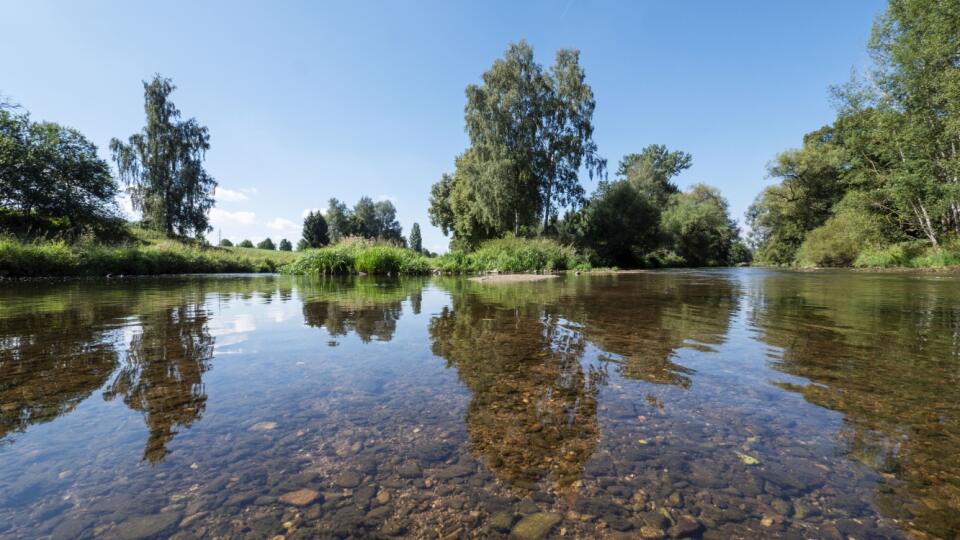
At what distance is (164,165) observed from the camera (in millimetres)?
38469

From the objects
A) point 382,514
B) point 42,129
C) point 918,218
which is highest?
point 42,129

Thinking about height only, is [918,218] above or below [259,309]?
above

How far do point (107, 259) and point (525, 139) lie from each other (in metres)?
28.4

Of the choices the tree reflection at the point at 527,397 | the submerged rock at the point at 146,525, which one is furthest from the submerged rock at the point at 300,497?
the tree reflection at the point at 527,397

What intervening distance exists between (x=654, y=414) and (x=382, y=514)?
1929 millimetres

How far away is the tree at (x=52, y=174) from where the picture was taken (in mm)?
26016

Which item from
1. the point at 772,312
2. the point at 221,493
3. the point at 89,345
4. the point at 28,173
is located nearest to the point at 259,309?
the point at 89,345

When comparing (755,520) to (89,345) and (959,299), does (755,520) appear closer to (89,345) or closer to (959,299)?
(89,345)

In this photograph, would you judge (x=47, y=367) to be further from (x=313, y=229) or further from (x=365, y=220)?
(x=365, y=220)

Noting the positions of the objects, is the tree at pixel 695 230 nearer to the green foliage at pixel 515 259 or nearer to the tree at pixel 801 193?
the tree at pixel 801 193

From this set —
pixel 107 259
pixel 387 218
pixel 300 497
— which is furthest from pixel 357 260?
pixel 387 218

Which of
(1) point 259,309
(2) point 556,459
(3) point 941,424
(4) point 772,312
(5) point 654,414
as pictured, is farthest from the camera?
(1) point 259,309

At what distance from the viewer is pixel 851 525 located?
1.58m

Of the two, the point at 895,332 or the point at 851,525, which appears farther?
the point at 895,332
